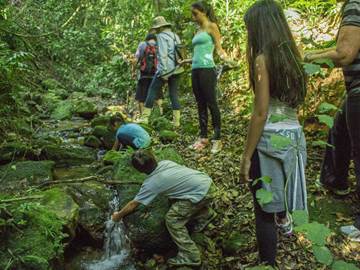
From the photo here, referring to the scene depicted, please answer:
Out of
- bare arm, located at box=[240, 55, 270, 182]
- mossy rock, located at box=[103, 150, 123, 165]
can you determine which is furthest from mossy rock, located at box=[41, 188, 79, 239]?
bare arm, located at box=[240, 55, 270, 182]

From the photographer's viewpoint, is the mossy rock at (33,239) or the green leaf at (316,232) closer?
the green leaf at (316,232)

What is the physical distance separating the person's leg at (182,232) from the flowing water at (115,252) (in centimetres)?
68

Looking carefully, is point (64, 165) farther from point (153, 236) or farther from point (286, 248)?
point (286, 248)

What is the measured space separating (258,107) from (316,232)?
91 cm

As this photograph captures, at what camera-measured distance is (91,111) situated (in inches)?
389

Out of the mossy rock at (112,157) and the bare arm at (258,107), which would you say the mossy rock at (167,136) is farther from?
the bare arm at (258,107)

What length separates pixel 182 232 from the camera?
12.6 ft

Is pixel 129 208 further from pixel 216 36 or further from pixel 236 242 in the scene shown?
pixel 216 36

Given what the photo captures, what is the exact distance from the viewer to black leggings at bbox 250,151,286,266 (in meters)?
2.61

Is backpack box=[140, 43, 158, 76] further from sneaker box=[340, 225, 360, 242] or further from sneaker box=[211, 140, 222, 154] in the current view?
sneaker box=[340, 225, 360, 242]

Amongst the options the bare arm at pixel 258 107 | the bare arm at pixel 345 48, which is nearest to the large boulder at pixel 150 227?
the bare arm at pixel 258 107

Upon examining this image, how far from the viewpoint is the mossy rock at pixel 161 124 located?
22.8 ft

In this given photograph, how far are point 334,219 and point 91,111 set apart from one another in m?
7.28

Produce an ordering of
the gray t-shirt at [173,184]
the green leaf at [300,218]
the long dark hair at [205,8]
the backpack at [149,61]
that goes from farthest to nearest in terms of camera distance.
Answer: the backpack at [149,61], the long dark hair at [205,8], the gray t-shirt at [173,184], the green leaf at [300,218]
